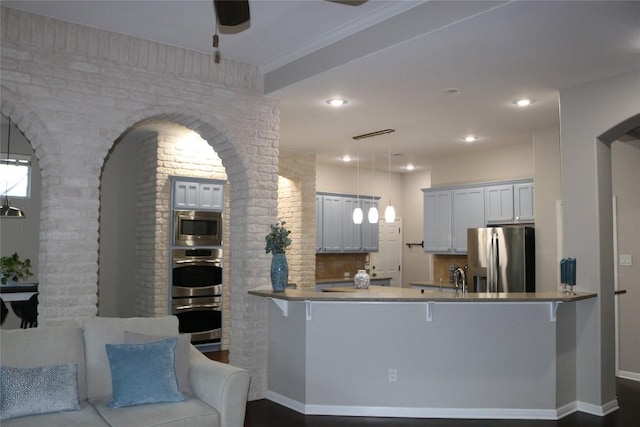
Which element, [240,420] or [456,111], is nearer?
[240,420]

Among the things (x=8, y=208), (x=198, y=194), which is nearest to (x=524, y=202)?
(x=198, y=194)

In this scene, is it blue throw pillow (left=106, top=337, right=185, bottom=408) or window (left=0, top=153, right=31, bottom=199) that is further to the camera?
window (left=0, top=153, right=31, bottom=199)

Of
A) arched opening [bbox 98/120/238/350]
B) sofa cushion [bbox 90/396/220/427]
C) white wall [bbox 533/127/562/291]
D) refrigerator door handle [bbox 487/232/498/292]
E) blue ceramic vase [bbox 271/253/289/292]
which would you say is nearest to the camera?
sofa cushion [bbox 90/396/220/427]

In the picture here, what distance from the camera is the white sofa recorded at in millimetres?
3250

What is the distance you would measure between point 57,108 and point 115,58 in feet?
2.19

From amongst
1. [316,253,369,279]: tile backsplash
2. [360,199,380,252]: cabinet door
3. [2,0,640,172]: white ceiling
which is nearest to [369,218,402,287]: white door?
[316,253,369,279]: tile backsplash

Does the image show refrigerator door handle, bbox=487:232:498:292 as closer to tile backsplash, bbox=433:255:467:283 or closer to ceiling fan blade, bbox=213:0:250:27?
tile backsplash, bbox=433:255:467:283

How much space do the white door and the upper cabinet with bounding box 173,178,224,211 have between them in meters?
3.82

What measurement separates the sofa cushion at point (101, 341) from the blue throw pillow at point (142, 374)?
133 millimetres

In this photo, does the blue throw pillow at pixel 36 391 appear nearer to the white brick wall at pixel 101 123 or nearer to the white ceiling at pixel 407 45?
the white brick wall at pixel 101 123

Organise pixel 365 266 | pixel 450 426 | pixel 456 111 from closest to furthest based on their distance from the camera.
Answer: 1. pixel 450 426
2. pixel 456 111
3. pixel 365 266

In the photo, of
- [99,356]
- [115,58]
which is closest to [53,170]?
[115,58]

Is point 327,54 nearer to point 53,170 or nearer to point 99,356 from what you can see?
point 53,170

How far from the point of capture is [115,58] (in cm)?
469
